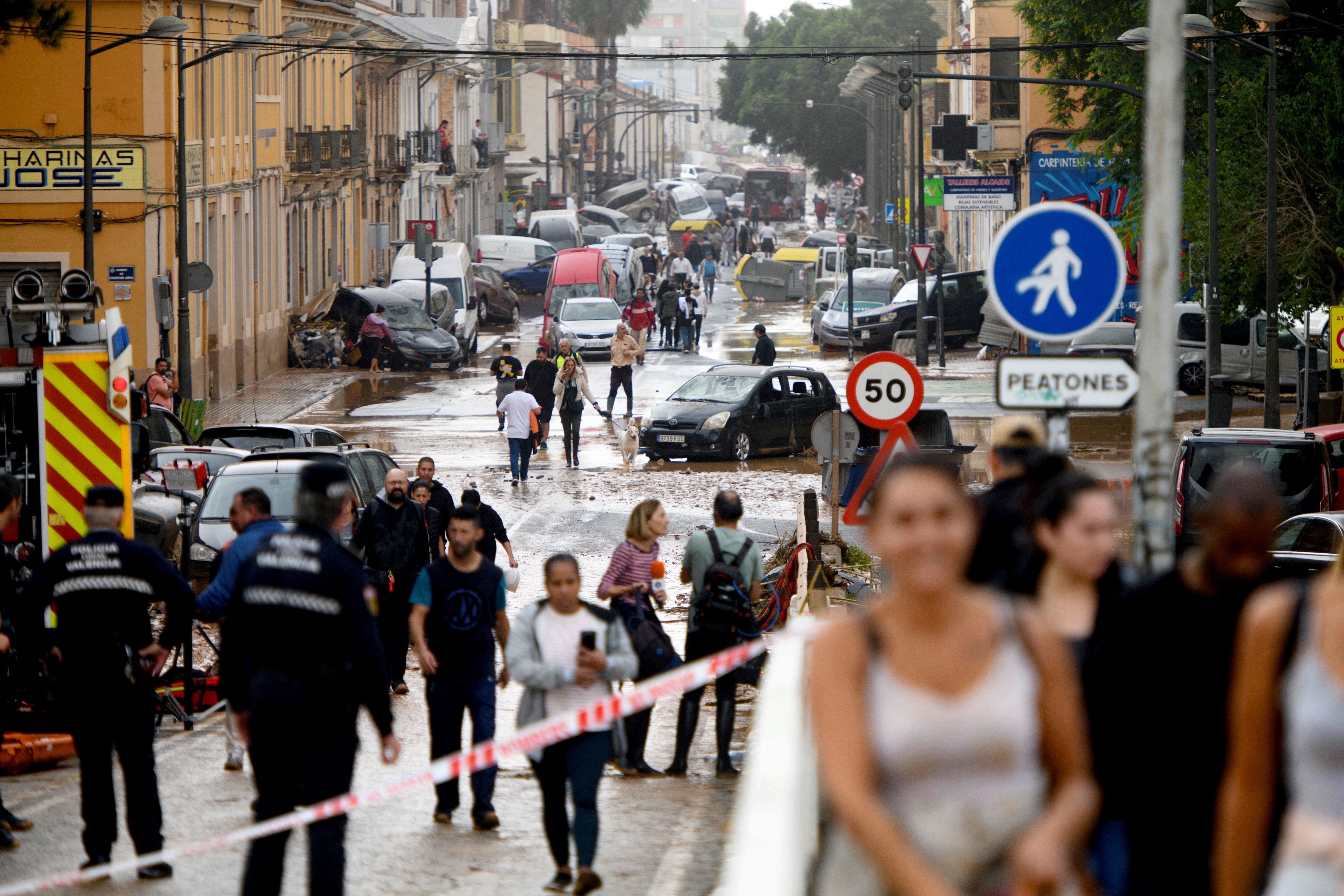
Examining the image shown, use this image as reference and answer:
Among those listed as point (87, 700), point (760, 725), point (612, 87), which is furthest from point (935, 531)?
point (612, 87)

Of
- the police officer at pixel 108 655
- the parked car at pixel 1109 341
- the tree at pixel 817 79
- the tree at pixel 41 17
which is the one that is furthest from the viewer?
the tree at pixel 817 79

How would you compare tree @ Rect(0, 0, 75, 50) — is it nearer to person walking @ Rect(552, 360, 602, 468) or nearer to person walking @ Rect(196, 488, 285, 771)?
person walking @ Rect(196, 488, 285, 771)

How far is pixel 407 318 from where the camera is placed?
41938mm

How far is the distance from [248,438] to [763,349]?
614 inches

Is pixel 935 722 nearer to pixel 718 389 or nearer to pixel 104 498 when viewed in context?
pixel 104 498

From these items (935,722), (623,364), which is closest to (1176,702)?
(935,722)

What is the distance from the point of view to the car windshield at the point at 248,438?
20.5m

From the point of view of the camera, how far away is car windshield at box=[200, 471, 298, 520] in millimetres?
15789

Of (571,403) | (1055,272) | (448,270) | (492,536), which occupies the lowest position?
(492,536)

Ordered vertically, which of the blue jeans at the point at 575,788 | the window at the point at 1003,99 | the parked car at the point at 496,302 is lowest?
the blue jeans at the point at 575,788

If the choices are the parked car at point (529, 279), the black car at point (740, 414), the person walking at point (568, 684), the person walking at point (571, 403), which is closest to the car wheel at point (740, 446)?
the black car at point (740, 414)

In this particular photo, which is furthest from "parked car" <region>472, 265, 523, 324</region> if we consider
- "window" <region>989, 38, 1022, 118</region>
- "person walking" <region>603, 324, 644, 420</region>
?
"person walking" <region>603, 324, 644, 420</region>

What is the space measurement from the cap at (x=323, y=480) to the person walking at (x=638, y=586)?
3.72 meters

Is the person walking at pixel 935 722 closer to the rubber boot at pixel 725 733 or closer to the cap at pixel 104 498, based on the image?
the cap at pixel 104 498
